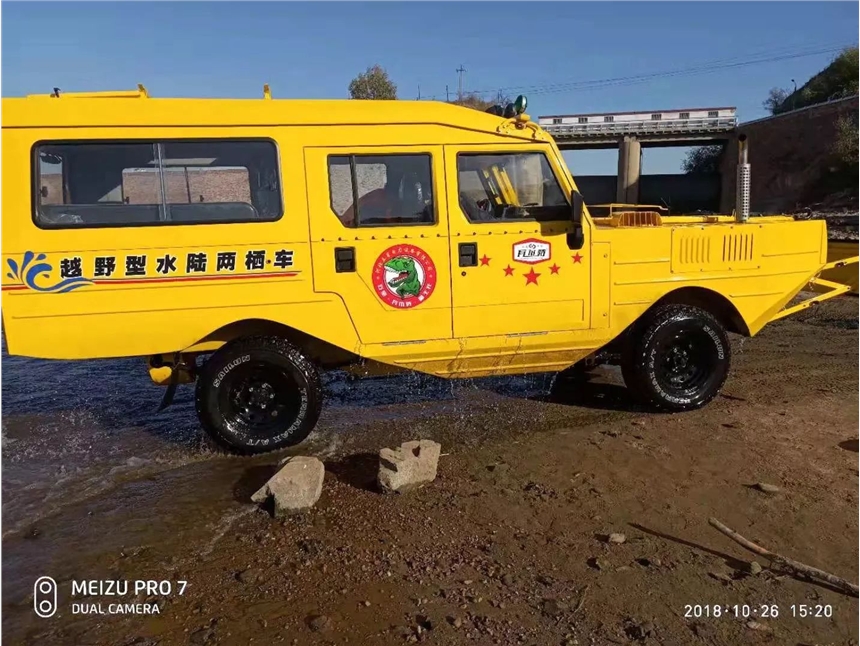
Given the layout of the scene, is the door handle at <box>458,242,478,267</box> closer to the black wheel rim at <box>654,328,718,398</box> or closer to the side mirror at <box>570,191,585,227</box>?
the side mirror at <box>570,191,585,227</box>

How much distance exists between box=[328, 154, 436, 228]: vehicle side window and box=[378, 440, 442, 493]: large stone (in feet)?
5.96

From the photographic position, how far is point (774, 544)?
3.55m

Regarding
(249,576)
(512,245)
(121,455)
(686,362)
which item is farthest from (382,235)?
(686,362)

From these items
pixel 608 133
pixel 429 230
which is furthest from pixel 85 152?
pixel 608 133

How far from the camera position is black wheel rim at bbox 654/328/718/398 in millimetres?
5758

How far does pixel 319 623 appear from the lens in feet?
9.73

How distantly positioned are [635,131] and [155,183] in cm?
4850

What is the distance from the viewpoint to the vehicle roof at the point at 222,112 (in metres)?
4.66

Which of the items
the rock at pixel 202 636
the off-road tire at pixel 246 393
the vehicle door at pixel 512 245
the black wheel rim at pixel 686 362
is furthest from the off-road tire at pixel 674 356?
the rock at pixel 202 636

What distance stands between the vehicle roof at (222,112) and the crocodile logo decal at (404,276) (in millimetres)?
1055

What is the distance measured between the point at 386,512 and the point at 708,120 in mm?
49571

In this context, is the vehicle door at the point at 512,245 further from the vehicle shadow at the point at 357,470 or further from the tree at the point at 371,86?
the tree at the point at 371,86

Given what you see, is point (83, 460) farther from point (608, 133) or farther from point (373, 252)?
point (608, 133)

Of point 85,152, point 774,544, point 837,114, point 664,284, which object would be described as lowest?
point 774,544
